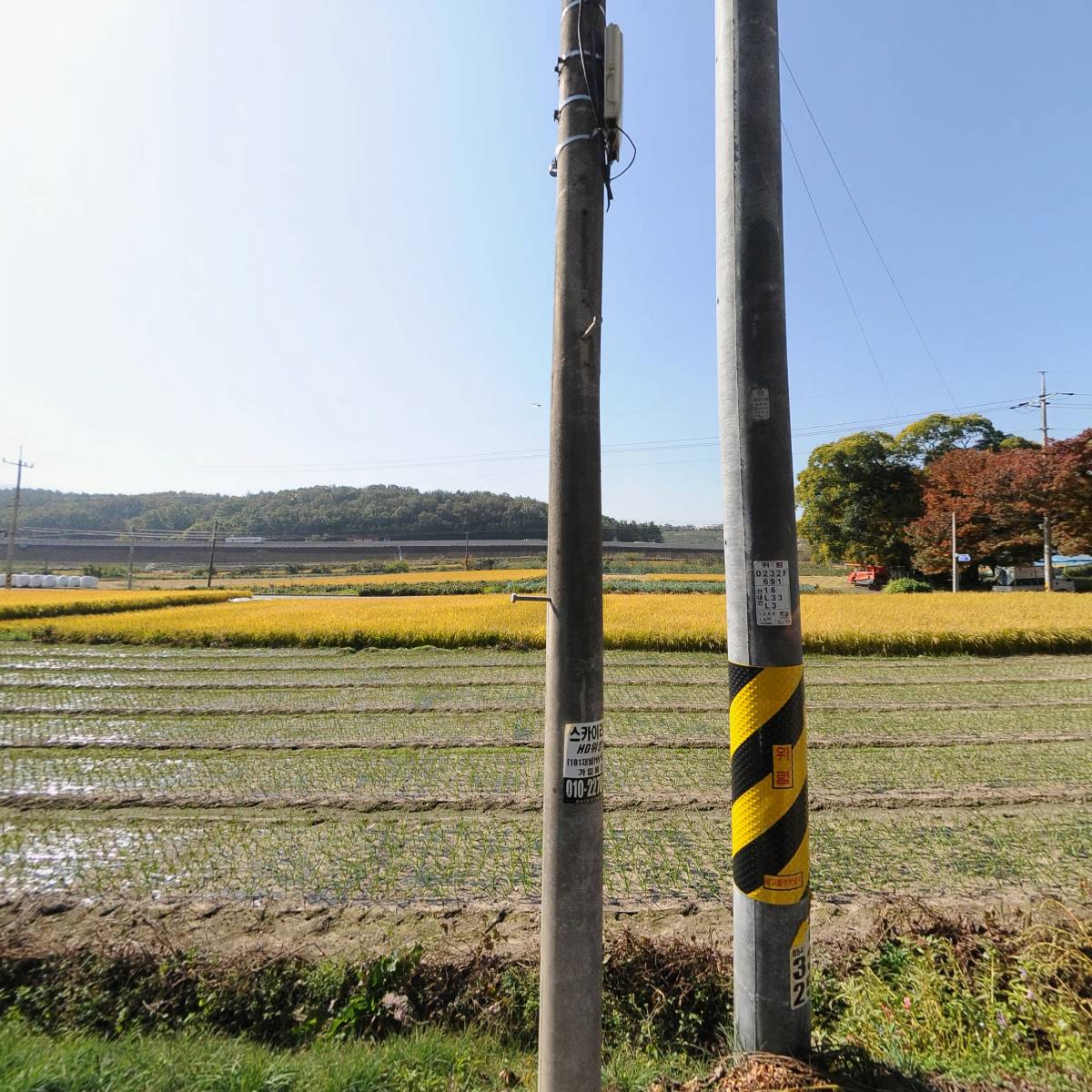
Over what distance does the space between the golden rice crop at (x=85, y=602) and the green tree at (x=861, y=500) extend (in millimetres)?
41014

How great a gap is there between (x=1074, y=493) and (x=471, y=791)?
39121mm

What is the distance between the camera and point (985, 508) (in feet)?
115

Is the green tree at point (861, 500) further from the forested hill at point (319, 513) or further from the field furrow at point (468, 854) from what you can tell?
the field furrow at point (468, 854)

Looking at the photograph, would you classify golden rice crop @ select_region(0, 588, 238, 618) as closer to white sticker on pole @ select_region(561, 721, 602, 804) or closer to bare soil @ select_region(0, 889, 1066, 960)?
bare soil @ select_region(0, 889, 1066, 960)

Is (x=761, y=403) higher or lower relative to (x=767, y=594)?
higher

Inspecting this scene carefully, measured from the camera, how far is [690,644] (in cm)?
1580

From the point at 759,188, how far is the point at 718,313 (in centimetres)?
41

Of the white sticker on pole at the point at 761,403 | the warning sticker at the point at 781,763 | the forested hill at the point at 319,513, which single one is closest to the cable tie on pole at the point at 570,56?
the white sticker on pole at the point at 761,403

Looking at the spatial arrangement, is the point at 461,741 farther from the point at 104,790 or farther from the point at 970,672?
the point at 970,672

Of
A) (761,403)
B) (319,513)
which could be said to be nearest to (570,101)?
(761,403)

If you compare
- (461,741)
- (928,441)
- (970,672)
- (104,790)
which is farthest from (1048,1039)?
(928,441)

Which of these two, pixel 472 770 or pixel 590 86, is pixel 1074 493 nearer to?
pixel 472 770

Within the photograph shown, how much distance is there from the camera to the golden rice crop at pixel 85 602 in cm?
2248

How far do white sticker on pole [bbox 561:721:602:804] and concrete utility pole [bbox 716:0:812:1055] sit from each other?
17.7 inches
